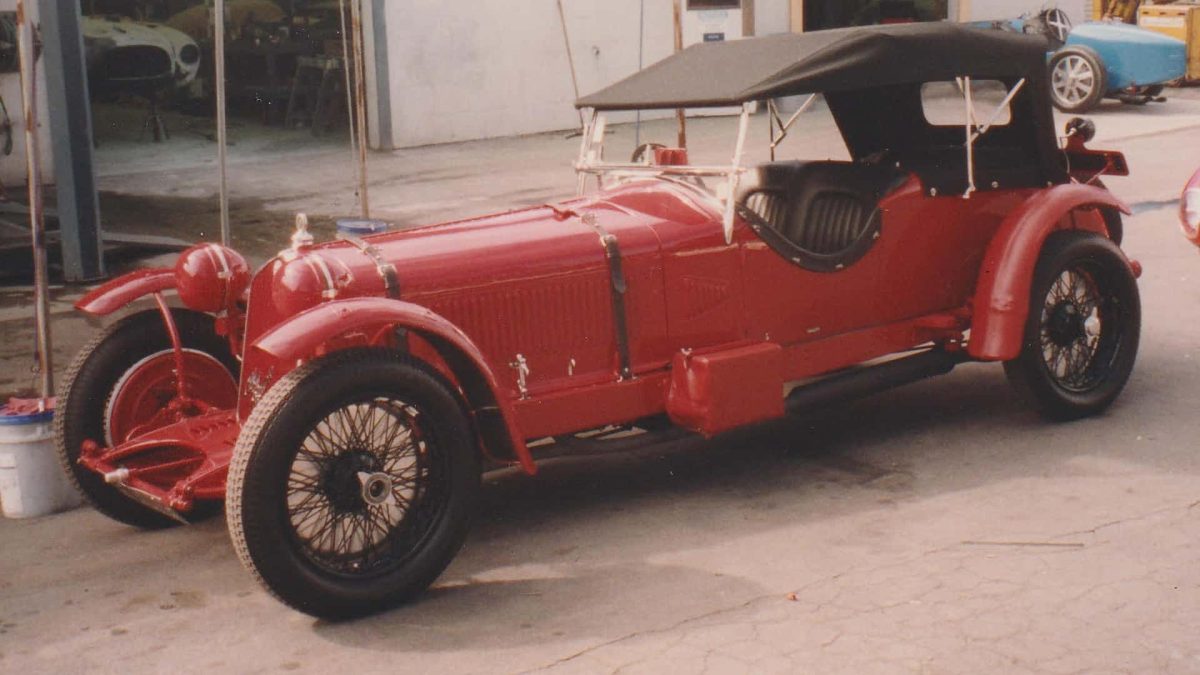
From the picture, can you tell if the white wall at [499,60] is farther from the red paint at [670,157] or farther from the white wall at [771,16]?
the red paint at [670,157]

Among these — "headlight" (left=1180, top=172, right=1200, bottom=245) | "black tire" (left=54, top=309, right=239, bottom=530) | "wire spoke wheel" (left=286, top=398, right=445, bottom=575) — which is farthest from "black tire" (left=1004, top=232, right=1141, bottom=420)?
"black tire" (left=54, top=309, right=239, bottom=530)

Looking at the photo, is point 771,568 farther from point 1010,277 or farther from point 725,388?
point 1010,277

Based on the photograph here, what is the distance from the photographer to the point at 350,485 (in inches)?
180

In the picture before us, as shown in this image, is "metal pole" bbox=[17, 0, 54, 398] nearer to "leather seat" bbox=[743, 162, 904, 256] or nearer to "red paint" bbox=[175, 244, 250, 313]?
"red paint" bbox=[175, 244, 250, 313]

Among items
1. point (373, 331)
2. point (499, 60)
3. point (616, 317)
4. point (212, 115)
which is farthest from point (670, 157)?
point (212, 115)

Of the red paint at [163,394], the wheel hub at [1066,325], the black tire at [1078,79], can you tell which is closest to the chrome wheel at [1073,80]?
the black tire at [1078,79]

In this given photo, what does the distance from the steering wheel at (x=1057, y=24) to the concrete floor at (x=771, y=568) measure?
1413cm

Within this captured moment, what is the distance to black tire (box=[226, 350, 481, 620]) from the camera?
168 inches

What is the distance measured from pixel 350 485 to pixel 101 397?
1294 millimetres

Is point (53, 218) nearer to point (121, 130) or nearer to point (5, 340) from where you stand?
point (5, 340)

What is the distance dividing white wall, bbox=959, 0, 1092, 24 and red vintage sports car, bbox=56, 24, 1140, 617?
628 inches

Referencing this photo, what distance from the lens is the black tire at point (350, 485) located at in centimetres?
427

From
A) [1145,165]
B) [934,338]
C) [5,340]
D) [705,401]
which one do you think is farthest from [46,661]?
[1145,165]

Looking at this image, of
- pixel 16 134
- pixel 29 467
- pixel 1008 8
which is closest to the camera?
pixel 29 467
